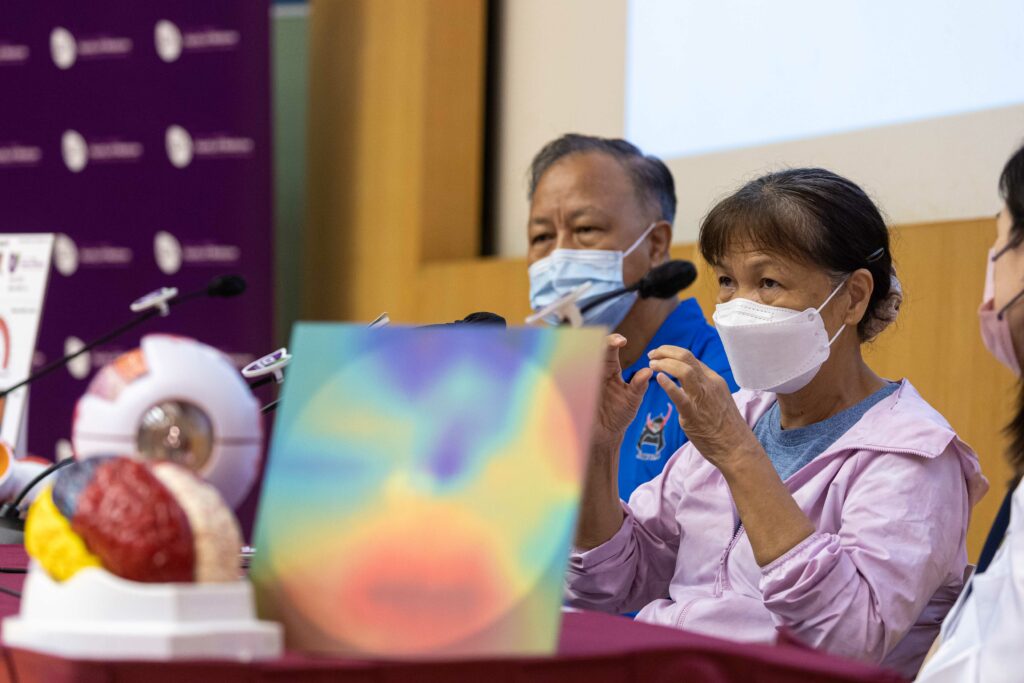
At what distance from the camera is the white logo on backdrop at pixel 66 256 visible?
4.64m

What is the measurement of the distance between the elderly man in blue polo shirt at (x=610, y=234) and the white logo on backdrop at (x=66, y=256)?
2277 mm

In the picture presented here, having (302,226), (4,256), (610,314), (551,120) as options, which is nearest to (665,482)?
(610,314)

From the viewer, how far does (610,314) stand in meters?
2.67

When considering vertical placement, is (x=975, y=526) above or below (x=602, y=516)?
below

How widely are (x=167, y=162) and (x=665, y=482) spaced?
3.17 m

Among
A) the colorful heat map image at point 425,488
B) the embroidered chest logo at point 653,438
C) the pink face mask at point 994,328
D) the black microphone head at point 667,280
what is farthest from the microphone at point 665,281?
the embroidered chest logo at point 653,438

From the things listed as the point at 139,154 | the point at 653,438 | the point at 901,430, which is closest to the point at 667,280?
the point at 901,430

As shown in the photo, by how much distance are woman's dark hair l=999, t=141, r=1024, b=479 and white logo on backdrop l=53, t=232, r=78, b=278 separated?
377cm

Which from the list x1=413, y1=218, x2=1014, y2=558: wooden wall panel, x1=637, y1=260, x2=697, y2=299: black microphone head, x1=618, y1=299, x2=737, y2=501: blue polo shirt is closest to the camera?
x1=637, y1=260, x2=697, y2=299: black microphone head

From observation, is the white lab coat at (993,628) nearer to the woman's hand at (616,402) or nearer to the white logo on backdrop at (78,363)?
the woman's hand at (616,402)

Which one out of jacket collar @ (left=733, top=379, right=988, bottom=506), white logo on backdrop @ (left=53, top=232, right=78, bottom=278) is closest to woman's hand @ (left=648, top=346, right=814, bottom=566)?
jacket collar @ (left=733, top=379, right=988, bottom=506)

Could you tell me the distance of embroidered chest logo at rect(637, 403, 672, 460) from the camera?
234cm

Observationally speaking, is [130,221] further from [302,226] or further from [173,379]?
[173,379]

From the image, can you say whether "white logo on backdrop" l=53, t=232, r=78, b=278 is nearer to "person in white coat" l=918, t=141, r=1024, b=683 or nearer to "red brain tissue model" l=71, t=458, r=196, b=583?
"person in white coat" l=918, t=141, r=1024, b=683
